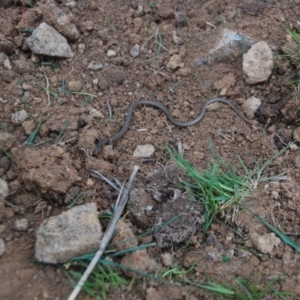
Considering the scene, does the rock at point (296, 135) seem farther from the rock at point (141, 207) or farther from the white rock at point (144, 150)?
the rock at point (141, 207)

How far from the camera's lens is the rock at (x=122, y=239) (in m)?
2.86

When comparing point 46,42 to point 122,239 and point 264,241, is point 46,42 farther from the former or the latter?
point 264,241

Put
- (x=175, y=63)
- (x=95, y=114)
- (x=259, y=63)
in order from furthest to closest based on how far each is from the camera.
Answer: (x=175, y=63) < (x=259, y=63) < (x=95, y=114)

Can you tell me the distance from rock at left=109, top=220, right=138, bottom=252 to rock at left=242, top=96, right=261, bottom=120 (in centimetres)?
159

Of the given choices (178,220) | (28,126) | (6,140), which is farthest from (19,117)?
(178,220)

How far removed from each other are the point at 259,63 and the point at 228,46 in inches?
14.0

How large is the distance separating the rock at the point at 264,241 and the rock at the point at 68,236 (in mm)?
1057

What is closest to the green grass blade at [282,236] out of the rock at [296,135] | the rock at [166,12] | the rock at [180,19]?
the rock at [296,135]

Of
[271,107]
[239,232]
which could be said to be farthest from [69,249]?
[271,107]

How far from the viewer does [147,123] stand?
12.5 ft

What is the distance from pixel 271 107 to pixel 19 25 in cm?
244

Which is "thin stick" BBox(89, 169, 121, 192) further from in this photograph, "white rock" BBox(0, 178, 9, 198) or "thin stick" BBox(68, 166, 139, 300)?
"white rock" BBox(0, 178, 9, 198)

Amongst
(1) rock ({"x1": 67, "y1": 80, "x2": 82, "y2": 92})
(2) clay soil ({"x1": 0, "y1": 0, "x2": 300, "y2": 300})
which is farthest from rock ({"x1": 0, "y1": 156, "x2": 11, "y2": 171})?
(1) rock ({"x1": 67, "y1": 80, "x2": 82, "y2": 92})

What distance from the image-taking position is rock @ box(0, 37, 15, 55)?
3.96m
